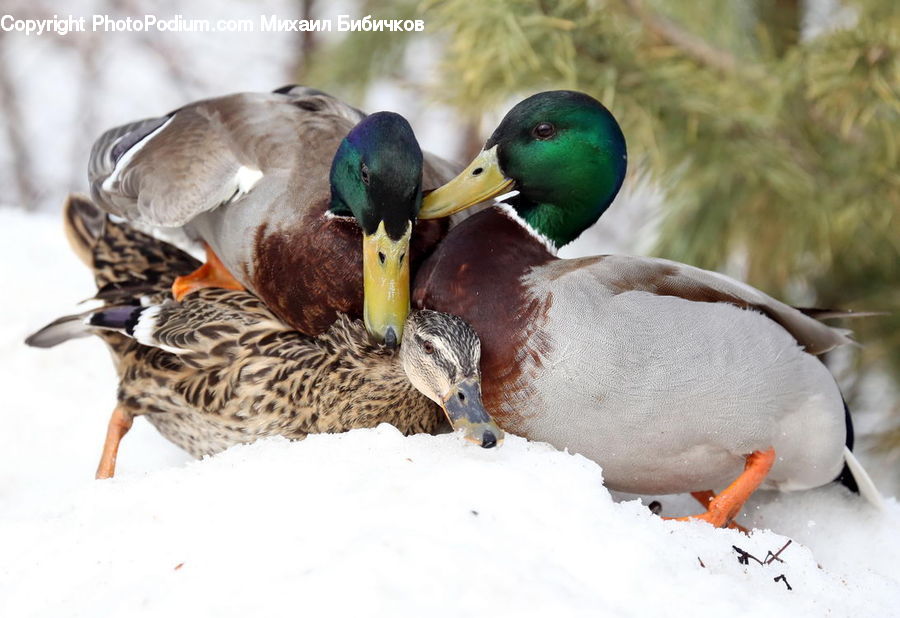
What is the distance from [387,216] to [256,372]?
1.60 feet

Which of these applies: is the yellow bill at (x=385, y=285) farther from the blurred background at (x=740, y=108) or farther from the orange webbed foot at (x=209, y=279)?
the blurred background at (x=740, y=108)

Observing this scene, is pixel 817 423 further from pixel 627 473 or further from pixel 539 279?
pixel 539 279

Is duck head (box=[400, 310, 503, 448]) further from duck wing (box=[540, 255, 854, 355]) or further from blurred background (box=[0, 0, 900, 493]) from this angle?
blurred background (box=[0, 0, 900, 493])

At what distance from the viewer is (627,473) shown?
226 cm

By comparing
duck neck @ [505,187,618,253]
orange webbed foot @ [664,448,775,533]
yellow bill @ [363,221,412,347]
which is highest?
duck neck @ [505,187,618,253]

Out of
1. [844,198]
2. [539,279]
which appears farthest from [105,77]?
[539,279]

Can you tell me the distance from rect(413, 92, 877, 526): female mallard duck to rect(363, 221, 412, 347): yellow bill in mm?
68

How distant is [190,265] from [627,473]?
1587mm

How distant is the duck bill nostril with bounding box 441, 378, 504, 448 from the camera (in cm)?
198

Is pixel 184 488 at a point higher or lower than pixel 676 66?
lower

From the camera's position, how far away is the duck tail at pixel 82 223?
3369 mm

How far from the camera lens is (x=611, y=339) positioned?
7.04 ft

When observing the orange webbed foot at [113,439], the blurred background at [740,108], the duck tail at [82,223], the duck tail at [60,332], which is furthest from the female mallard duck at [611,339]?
the duck tail at [82,223]

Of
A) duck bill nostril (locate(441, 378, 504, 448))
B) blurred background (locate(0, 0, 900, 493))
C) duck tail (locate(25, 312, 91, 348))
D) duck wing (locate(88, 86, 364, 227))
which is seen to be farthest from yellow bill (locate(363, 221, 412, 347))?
blurred background (locate(0, 0, 900, 493))
